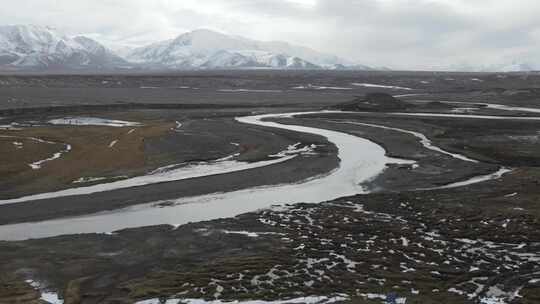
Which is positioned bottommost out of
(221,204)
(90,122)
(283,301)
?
(221,204)

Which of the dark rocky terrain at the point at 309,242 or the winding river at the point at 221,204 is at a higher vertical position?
the dark rocky terrain at the point at 309,242

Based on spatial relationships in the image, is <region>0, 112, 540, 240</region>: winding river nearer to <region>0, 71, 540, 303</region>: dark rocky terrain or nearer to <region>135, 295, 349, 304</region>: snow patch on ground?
<region>0, 71, 540, 303</region>: dark rocky terrain

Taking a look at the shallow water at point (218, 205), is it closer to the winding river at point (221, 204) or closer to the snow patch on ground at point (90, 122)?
the winding river at point (221, 204)

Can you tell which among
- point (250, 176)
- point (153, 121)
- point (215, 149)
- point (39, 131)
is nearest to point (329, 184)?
point (250, 176)

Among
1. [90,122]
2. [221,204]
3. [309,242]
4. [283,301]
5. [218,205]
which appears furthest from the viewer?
[90,122]

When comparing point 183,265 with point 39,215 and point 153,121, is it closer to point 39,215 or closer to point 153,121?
point 39,215

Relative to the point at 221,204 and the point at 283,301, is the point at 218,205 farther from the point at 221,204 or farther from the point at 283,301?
the point at 283,301

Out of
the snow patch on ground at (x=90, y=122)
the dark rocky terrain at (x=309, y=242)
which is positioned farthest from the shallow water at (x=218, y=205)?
the snow patch on ground at (x=90, y=122)

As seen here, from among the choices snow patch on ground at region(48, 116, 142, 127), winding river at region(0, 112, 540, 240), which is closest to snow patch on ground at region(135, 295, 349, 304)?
winding river at region(0, 112, 540, 240)

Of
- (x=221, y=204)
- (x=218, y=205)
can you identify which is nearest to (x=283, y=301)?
(x=218, y=205)
